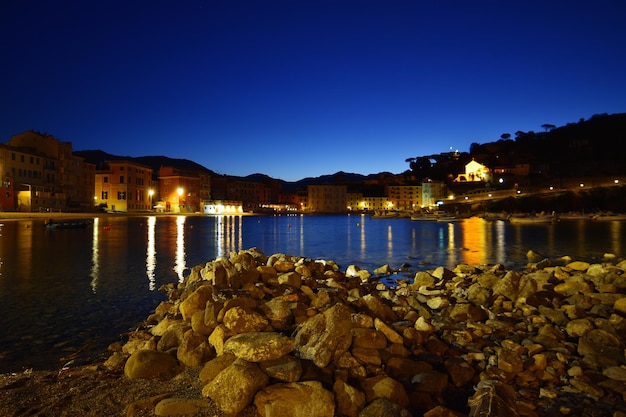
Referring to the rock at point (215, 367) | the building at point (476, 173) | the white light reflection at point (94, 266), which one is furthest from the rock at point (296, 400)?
the building at point (476, 173)

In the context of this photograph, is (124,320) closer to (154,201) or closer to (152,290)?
(152,290)

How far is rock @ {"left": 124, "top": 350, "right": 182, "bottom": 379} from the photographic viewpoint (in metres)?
5.93

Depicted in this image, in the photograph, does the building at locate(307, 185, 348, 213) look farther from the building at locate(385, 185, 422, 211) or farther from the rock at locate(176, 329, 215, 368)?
the rock at locate(176, 329, 215, 368)

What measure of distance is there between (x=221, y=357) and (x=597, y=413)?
17.3 feet

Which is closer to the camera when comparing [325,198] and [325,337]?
[325,337]

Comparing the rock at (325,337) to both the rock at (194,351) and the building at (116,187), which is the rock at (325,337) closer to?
the rock at (194,351)

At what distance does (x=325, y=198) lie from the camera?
604 feet

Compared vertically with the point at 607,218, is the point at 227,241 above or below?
below

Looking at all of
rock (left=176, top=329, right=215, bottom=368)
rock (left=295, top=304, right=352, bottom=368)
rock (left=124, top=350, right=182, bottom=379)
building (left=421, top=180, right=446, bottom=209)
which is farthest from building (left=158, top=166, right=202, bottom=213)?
rock (left=295, top=304, right=352, bottom=368)

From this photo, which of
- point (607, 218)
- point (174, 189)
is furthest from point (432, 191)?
point (174, 189)

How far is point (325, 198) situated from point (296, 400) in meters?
180

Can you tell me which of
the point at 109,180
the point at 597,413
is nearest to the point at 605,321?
the point at 597,413

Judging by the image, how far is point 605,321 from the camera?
8.21 m

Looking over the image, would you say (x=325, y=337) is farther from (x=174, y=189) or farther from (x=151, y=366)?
(x=174, y=189)
